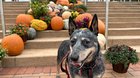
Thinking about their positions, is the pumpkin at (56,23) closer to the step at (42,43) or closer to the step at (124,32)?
the step at (42,43)

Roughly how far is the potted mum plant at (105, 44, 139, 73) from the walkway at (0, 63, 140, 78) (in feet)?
0.55

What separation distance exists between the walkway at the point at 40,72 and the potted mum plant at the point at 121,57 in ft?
0.55

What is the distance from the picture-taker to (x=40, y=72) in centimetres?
485

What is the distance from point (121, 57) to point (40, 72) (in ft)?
6.16

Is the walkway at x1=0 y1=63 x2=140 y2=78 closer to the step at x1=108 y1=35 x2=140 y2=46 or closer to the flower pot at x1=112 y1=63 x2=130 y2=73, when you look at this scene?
the flower pot at x1=112 y1=63 x2=130 y2=73

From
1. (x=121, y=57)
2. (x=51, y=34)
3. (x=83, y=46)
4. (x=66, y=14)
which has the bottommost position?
(x=121, y=57)

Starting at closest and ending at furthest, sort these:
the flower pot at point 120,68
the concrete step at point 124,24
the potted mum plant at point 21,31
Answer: the flower pot at point 120,68, the potted mum plant at point 21,31, the concrete step at point 124,24

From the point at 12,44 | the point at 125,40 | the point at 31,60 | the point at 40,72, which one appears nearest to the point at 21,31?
the point at 12,44

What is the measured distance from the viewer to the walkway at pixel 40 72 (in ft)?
15.1

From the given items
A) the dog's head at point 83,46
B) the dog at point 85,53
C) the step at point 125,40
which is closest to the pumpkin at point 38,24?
the step at point 125,40

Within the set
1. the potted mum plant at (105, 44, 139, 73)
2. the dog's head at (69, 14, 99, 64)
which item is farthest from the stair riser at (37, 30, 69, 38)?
the dog's head at (69, 14, 99, 64)

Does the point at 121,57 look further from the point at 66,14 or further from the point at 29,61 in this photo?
the point at 66,14

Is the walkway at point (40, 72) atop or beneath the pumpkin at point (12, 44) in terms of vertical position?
beneath

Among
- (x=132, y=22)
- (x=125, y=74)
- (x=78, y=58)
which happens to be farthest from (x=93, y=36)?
(x=132, y=22)
